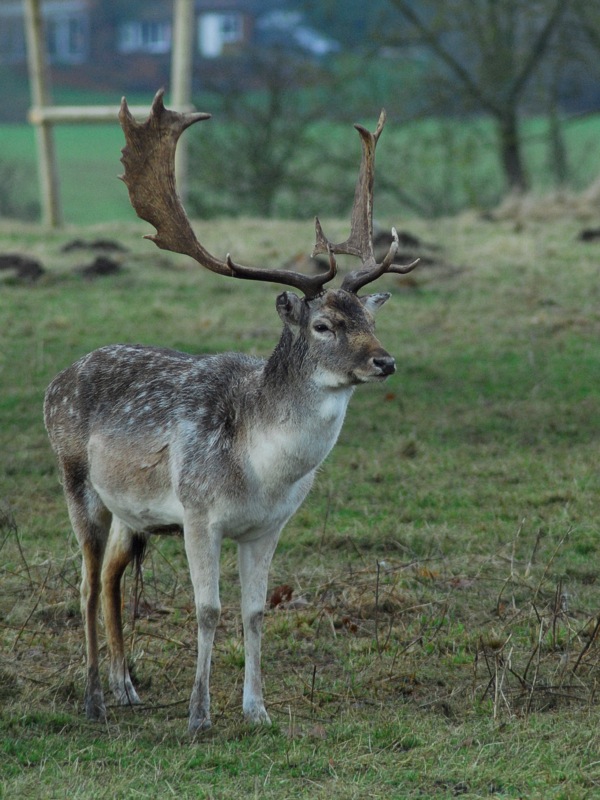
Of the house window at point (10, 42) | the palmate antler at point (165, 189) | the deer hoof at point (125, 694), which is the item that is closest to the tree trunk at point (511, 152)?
the house window at point (10, 42)

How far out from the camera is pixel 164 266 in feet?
54.4

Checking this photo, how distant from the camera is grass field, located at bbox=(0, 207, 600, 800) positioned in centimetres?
516

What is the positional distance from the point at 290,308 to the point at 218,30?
114ft

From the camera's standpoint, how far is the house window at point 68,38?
4172 cm

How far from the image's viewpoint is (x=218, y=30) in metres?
38.4

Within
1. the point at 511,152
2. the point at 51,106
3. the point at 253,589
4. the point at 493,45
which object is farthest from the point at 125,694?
the point at 511,152

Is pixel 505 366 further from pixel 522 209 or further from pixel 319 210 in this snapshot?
pixel 319 210

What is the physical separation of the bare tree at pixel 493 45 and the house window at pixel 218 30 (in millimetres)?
8518

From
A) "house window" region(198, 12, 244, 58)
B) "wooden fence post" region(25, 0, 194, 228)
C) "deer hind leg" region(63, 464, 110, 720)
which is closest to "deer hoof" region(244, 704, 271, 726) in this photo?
"deer hind leg" region(63, 464, 110, 720)

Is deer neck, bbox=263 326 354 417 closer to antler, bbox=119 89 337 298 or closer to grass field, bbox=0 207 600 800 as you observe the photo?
antler, bbox=119 89 337 298

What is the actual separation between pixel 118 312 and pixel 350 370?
8.93m

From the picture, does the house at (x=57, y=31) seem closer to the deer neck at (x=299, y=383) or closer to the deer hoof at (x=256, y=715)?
the deer neck at (x=299, y=383)

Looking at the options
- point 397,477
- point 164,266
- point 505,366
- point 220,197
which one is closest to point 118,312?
point 164,266

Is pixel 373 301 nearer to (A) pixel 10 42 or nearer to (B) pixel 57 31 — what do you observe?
(A) pixel 10 42
